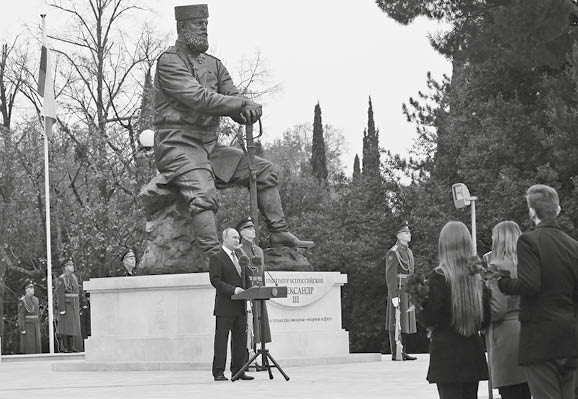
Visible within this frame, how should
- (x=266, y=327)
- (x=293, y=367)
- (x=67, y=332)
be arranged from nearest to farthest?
(x=266, y=327) < (x=293, y=367) < (x=67, y=332)

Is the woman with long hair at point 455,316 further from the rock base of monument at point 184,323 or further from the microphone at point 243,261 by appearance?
the rock base of monument at point 184,323

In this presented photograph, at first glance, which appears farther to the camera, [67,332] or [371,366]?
[67,332]

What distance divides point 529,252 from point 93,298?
1141cm

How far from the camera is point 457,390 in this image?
27.4ft

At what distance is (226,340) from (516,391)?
6.25 meters

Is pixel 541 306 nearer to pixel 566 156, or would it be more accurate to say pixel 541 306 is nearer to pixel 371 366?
pixel 371 366

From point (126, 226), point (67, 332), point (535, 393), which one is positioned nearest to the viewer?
point (535, 393)

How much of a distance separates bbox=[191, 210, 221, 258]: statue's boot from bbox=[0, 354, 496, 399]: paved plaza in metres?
1.89

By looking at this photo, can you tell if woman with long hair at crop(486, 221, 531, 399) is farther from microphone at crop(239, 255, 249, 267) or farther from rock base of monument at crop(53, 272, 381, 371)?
rock base of monument at crop(53, 272, 381, 371)

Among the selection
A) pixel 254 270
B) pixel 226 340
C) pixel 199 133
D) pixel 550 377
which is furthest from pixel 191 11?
pixel 550 377

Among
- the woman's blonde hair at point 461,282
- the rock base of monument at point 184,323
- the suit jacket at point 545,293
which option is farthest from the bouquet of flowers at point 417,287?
the rock base of monument at point 184,323

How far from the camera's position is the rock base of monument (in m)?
17.2

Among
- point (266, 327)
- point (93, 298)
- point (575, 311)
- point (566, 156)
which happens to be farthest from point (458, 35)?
point (575, 311)

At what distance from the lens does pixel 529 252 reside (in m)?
8.24
